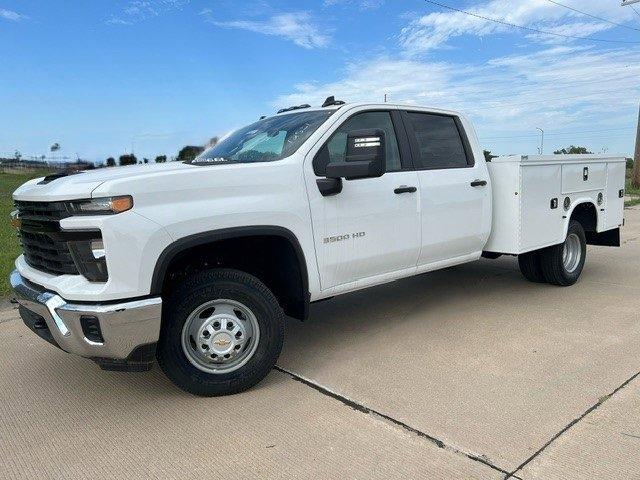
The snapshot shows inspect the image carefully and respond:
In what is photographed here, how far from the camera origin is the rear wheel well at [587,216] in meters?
6.41

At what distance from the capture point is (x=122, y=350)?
10.3ft

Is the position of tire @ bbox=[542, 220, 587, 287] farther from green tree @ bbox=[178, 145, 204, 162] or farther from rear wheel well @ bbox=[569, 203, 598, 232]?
green tree @ bbox=[178, 145, 204, 162]

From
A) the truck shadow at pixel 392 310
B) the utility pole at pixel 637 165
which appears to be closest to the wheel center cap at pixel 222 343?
the truck shadow at pixel 392 310

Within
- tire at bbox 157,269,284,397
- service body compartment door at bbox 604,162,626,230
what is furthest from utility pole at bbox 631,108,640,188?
tire at bbox 157,269,284,397

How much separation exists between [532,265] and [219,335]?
13.5ft

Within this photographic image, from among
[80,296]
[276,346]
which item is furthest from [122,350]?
[276,346]

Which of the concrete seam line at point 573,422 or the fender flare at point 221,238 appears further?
the fender flare at point 221,238

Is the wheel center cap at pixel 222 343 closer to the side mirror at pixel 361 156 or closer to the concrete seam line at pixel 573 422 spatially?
the side mirror at pixel 361 156

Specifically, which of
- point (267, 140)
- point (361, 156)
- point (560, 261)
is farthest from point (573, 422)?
point (560, 261)

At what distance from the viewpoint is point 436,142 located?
4996 millimetres

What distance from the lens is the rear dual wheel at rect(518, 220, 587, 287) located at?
609 cm

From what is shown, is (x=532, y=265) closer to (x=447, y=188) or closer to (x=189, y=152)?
(x=447, y=188)

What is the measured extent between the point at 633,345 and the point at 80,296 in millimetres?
4040

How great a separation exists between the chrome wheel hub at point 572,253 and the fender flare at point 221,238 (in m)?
3.85
